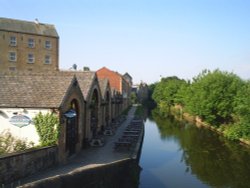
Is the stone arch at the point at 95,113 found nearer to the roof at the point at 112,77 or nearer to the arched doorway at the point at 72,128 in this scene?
the arched doorway at the point at 72,128

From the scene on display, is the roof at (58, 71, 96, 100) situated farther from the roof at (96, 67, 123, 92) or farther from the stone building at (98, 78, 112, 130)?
the roof at (96, 67, 123, 92)

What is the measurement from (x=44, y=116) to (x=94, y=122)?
11951 mm

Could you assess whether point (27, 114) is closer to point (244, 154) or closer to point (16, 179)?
point (16, 179)

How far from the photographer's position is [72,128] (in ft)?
72.4

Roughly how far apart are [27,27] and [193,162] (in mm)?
41600

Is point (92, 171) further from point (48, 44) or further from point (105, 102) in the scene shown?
point (48, 44)

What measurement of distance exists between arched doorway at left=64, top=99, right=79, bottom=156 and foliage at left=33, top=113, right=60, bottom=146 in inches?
55.0

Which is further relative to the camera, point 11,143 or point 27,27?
point 27,27

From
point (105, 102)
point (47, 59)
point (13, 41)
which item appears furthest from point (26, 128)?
point (47, 59)

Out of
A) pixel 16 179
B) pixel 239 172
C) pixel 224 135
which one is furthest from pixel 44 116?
pixel 224 135

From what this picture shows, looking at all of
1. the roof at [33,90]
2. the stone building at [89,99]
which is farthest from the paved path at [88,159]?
the roof at [33,90]

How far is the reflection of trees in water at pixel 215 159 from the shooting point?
2239 cm

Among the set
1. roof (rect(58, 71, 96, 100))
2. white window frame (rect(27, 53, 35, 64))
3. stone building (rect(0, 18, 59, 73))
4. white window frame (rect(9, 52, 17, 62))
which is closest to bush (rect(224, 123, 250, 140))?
roof (rect(58, 71, 96, 100))

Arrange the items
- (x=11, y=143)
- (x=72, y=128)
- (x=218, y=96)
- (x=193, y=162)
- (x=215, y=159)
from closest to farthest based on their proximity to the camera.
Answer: (x=11, y=143) → (x=72, y=128) → (x=193, y=162) → (x=215, y=159) → (x=218, y=96)
